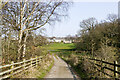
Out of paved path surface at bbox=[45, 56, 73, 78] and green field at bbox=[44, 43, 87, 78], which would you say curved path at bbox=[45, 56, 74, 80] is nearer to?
paved path surface at bbox=[45, 56, 73, 78]

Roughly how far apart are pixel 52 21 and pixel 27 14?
2702 mm

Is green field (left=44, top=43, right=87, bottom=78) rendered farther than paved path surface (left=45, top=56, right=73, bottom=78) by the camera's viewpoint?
Yes

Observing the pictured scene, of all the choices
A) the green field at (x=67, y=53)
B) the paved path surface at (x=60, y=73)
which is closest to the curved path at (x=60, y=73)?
the paved path surface at (x=60, y=73)

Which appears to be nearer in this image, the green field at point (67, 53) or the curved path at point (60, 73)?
the curved path at point (60, 73)

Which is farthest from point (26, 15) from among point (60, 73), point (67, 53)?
point (67, 53)

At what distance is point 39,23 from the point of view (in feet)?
53.7

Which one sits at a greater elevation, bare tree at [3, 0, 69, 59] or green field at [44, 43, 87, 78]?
bare tree at [3, 0, 69, 59]

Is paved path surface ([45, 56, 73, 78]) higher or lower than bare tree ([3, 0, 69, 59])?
lower

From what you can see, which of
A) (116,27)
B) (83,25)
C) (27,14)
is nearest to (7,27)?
(27,14)

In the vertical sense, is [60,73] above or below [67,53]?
above

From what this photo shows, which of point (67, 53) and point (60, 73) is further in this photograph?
point (67, 53)

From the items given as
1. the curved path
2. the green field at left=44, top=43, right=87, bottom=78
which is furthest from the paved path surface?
the green field at left=44, top=43, right=87, bottom=78

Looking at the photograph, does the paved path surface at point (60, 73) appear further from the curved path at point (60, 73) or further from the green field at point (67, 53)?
the green field at point (67, 53)

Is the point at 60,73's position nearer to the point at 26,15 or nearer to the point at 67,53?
the point at 26,15
